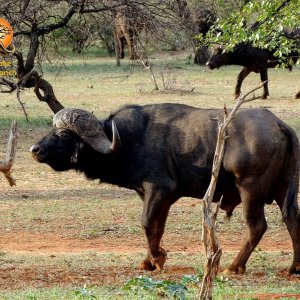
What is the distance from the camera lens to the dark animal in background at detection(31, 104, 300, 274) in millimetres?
9102

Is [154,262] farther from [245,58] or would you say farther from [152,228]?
[245,58]

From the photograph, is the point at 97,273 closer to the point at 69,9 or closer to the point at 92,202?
the point at 92,202

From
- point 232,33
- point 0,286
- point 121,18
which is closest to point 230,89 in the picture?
point 121,18

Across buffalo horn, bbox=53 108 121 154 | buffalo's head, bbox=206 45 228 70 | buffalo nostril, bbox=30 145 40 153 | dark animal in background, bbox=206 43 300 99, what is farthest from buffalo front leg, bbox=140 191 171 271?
buffalo's head, bbox=206 45 228 70

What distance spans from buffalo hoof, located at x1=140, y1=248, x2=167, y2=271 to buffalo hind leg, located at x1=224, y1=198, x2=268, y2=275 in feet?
2.05

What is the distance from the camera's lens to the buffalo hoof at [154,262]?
928 centimetres

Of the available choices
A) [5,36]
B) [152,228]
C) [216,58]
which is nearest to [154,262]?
[152,228]

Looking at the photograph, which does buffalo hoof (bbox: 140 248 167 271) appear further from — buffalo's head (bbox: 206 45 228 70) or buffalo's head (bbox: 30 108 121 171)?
buffalo's head (bbox: 206 45 228 70)

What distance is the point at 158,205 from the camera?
369 inches

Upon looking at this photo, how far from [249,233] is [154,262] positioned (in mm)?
951

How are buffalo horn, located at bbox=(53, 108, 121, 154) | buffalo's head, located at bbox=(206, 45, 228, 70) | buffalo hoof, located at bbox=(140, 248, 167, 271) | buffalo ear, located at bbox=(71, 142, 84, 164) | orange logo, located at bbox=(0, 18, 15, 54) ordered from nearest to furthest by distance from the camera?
buffalo hoof, located at bbox=(140, 248, 167, 271)
buffalo horn, located at bbox=(53, 108, 121, 154)
buffalo ear, located at bbox=(71, 142, 84, 164)
orange logo, located at bbox=(0, 18, 15, 54)
buffalo's head, located at bbox=(206, 45, 228, 70)

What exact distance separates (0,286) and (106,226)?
407 centimetres

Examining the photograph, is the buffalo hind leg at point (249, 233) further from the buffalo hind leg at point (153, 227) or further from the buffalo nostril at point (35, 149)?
the buffalo nostril at point (35, 149)

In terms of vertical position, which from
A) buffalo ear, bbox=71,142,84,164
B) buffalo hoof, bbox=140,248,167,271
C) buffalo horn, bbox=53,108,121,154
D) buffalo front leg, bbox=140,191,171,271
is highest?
buffalo horn, bbox=53,108,121,154
